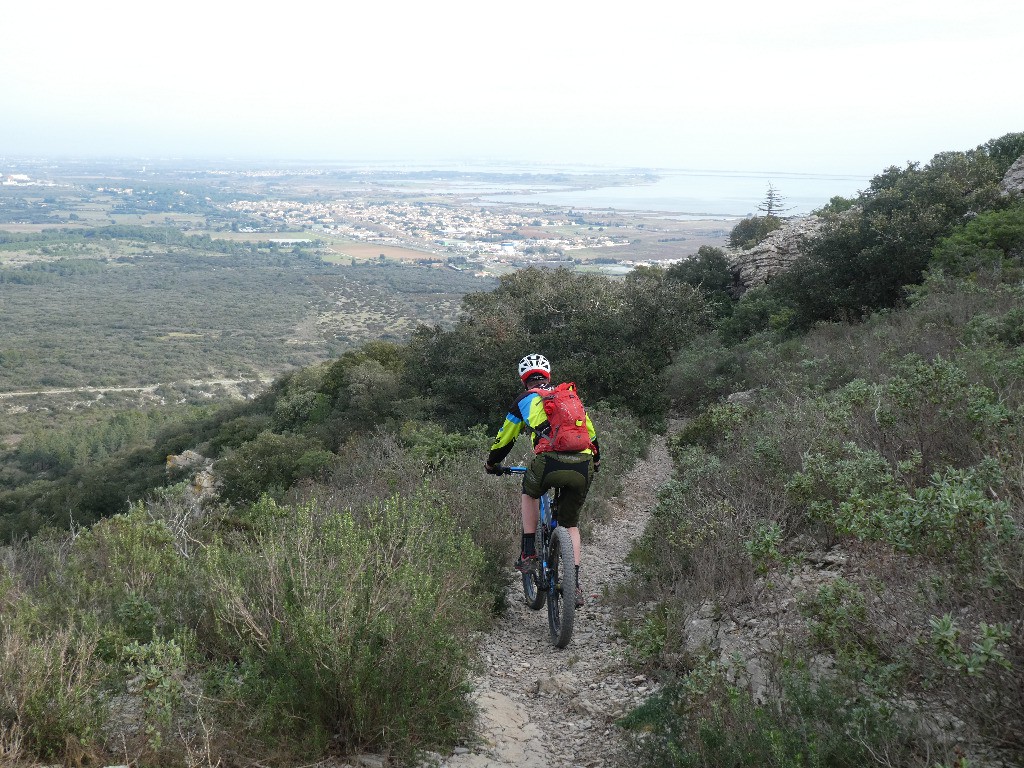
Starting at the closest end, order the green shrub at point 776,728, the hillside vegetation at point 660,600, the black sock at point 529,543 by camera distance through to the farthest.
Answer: the green shrub at point 776,728
the hillside vegetation at point 660,600
the black sock at point 529,543

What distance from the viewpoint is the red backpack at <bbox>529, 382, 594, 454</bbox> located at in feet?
14.6

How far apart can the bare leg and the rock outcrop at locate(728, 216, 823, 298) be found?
60.0 feet

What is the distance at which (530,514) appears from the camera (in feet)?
16.0

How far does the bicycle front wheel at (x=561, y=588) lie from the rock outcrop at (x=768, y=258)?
18.5m

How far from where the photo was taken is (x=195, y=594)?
3.52 metres

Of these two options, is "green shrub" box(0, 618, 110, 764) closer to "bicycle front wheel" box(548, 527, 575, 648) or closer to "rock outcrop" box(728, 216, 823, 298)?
"bicycle front wheel" box(548, 527, 575, 648)

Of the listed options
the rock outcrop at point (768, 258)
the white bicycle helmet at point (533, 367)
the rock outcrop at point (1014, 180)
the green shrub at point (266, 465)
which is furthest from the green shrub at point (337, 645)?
the rock outcrop at point (768, 258)

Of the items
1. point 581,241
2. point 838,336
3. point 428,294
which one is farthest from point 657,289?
point 428,294

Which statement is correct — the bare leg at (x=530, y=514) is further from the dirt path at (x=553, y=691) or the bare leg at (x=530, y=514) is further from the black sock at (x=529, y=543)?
the dirt path at (x=553, y=691)

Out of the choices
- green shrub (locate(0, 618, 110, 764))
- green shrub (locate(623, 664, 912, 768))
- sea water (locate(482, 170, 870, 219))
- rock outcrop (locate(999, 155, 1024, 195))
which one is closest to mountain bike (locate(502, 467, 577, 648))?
green shrub (locate(623, 664, 912, 768))

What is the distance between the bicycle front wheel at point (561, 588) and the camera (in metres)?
4.43

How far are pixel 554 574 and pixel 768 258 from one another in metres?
20.5

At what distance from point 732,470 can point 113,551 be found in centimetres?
399

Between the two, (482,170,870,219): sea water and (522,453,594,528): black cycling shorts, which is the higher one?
(482,170,870,219): sea water
